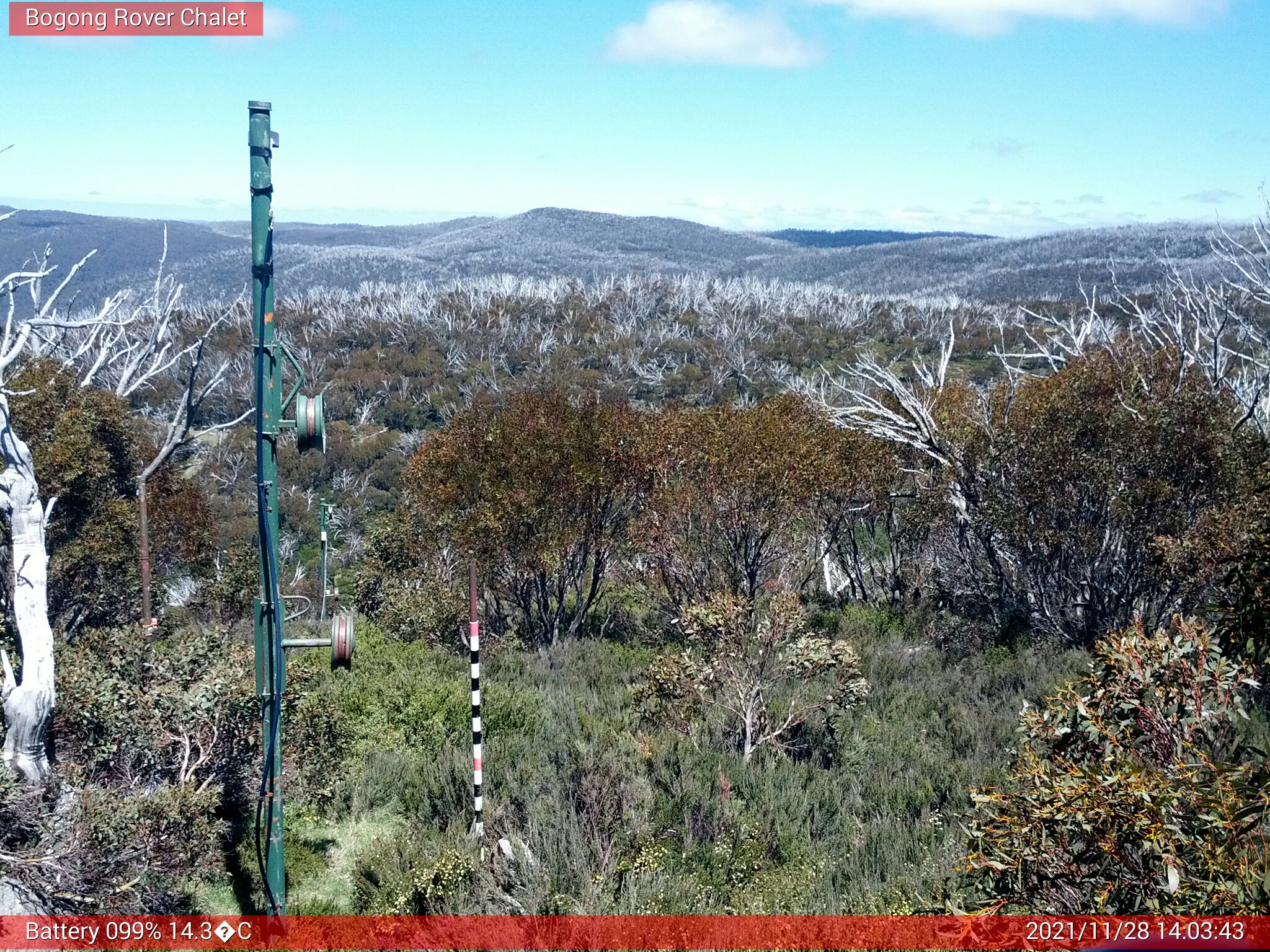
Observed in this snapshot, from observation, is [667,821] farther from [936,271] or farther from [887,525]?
[936,271]

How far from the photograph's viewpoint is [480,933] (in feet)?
19.6

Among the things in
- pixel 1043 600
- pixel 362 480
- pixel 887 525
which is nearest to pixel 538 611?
pixel 887 525

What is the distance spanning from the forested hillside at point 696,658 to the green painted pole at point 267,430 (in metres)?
1.10

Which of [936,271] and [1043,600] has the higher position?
[936,271]

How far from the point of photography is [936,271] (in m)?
133

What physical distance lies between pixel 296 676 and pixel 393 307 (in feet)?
237

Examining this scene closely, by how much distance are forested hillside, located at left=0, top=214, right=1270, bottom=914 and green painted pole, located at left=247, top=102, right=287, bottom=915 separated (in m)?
1.10

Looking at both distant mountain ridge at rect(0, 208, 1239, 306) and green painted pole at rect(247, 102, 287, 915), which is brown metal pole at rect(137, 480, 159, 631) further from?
distant mountain ridge at rect(0, 208, 1239, 306)

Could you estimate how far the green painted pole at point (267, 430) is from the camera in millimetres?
5383

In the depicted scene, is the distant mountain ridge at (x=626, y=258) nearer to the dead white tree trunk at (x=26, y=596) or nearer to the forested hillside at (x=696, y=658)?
the forested hillside at (x=696, y=658)

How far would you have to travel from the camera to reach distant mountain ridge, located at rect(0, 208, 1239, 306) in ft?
349

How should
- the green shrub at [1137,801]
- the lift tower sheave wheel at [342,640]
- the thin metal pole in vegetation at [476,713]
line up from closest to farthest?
the green shrub at [1137,801] < the lift tower sheave wheel at [342,640] < the thin metal pole in vegetation at [476,713]

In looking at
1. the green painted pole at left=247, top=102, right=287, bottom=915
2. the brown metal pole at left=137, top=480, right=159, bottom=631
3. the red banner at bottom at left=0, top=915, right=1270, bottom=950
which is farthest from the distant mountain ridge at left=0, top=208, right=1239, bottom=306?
the green painted pole at left=247, top=102, right=287, bottom=915

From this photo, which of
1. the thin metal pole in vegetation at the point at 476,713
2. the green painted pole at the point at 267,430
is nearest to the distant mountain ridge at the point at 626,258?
the thin metal pole in vegetation at the point at 476,713
